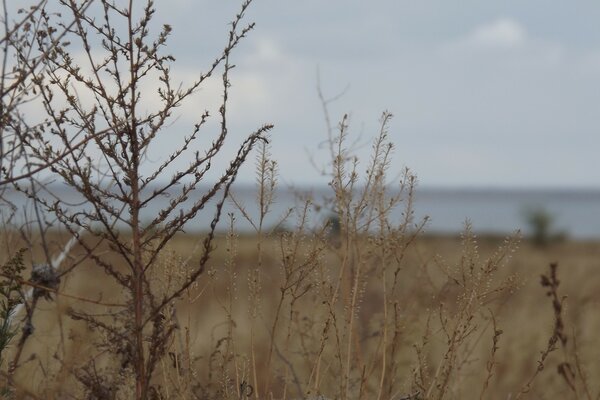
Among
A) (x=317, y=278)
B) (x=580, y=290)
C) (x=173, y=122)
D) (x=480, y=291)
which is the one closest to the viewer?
(x=173, y=122)

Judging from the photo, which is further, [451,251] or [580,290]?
[451,251]

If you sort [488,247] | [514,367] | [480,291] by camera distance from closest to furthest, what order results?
[480,291]
[514,367]
[488,247]

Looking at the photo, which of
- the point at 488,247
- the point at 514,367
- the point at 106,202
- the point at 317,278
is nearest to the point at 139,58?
the point at 106,202

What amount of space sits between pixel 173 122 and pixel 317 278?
0.91 metres

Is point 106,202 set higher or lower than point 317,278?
higher

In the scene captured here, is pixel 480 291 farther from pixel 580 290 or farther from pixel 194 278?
pixel 580 290

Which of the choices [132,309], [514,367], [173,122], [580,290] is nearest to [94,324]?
[132,309]

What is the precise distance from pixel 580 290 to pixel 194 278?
12.8 m

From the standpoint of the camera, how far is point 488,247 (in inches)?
1164

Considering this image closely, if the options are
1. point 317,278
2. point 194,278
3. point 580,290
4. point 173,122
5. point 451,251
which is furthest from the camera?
point 451,251

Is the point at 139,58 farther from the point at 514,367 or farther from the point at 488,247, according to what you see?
the point at 488,247

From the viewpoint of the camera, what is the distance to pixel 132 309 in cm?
289

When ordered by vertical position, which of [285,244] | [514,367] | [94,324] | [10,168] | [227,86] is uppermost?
[227,86]

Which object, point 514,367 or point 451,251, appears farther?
point 451,251
